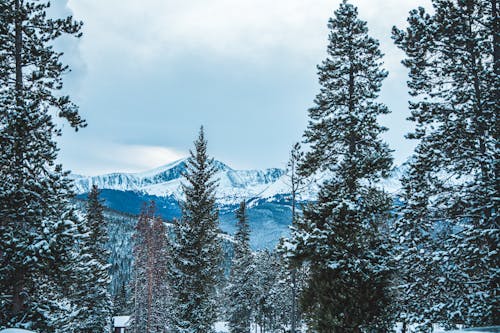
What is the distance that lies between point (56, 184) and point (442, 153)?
11.8 metres

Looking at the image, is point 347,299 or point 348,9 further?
point 348,9

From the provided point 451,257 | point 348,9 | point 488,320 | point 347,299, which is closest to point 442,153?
point 451,257

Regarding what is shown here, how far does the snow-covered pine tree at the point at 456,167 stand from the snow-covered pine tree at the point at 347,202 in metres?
1.99

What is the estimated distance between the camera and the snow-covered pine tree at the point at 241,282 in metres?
37.6

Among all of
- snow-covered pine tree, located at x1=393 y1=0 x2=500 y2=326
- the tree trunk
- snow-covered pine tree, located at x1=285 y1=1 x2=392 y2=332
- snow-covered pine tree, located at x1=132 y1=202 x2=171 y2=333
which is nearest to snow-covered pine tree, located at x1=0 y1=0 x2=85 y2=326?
the tree trunk

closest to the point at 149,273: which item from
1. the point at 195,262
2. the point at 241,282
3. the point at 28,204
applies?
the point at 241,282

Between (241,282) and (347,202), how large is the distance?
28328mm

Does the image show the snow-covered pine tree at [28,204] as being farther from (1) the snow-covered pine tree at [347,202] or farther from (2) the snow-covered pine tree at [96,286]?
(2) the snow-covered pine tree at [96,286]

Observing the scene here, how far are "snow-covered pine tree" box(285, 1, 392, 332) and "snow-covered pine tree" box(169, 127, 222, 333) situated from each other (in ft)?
29.2

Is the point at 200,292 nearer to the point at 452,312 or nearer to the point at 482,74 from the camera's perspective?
the point at 452,312

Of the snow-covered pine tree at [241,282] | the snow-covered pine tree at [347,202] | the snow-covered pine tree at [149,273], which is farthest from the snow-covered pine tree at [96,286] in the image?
the snow-covered pine tree at [347,202]

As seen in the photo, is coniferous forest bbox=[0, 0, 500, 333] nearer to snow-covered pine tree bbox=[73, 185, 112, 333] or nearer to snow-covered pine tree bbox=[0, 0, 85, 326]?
snow-covered pine tree bbox=[0, 0, 85, 326]

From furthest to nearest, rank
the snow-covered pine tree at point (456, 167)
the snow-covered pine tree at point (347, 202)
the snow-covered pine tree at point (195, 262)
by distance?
the snow-covered pine tree at point (195, 262) < the snow-covered pine tree at point (347, 202) < the snow-covered pine tree at point (456, 167)

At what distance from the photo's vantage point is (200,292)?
21.7 m
